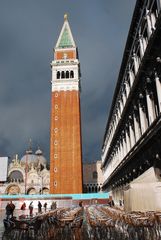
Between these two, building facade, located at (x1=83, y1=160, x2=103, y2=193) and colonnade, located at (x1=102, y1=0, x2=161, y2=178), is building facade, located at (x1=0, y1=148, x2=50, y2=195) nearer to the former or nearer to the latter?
building facade, located at (x1=83, y1=160, x2=103, y2=193)

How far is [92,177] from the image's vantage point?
246 feet

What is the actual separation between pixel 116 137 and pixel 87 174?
47189 millimetres

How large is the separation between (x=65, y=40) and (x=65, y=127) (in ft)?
78.0

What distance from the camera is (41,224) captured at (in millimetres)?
10031

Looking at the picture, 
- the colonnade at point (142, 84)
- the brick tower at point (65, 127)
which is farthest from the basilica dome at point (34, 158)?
the colonnade at point (142, 84)

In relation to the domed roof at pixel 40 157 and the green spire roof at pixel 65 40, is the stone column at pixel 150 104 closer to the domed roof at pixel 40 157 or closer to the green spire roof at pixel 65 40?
the green spire roof at pixel 65 40

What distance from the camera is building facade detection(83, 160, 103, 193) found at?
73.6 m

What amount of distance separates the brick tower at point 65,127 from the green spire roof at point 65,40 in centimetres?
229

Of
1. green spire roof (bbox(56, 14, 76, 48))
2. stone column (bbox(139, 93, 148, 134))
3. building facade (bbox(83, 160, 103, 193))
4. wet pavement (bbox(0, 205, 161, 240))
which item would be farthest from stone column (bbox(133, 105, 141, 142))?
building facade (bbox(83, 160, 103, 193))

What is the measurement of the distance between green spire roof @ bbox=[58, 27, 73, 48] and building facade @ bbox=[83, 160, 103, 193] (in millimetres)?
33285

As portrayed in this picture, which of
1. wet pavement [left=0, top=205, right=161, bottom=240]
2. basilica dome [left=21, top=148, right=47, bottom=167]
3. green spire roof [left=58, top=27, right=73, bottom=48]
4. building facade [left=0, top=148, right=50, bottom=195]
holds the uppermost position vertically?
green spire roof [left=58, top=27, right=73, bottom=48]

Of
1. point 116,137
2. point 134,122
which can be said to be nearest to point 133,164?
point 134,122

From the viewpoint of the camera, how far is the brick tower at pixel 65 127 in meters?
51.8

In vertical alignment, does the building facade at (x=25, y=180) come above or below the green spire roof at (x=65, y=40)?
below
